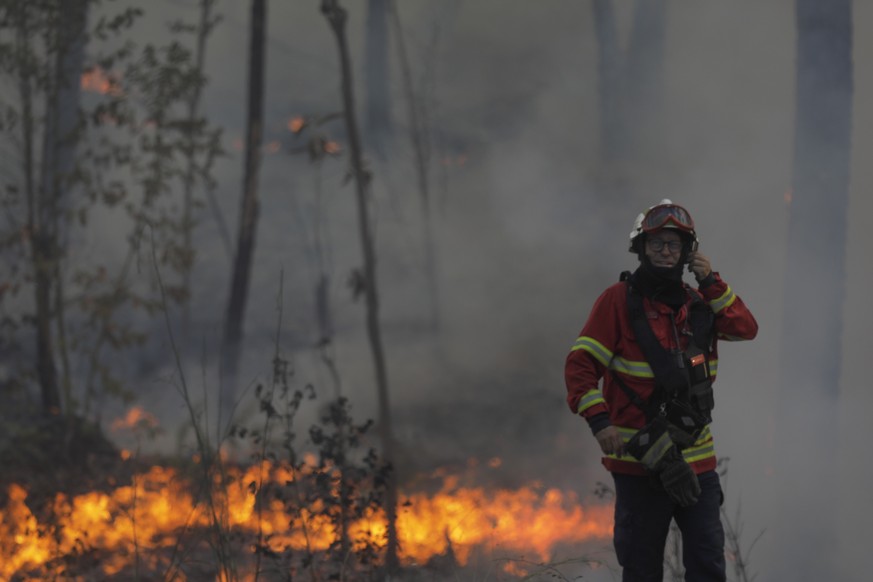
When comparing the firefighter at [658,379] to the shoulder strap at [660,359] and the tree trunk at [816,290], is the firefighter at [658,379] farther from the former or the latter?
the tree trunk at [816,290]

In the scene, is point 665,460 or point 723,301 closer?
point 665,460

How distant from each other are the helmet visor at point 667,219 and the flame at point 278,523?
11.4ft

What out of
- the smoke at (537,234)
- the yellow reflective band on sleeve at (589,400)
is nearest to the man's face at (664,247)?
the yellow reflective band on sleeve at (589,400)

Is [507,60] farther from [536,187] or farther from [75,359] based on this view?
[75,359]

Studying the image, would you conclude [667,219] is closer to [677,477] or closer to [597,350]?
[597,350]

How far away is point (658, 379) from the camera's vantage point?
343 centimetres

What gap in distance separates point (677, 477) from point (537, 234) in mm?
11226

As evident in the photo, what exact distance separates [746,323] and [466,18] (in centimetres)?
1529

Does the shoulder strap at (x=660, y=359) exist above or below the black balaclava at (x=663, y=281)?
below

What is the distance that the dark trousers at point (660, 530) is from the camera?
136 inches

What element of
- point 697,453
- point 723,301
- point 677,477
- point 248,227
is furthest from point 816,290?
point 248,227

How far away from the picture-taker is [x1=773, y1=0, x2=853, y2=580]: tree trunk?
7.73 m

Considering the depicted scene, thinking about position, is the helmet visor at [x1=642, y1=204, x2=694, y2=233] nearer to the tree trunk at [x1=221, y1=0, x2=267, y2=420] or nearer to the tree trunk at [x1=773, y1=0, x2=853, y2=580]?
the tree trunk at [x1=773, y1=0, x2=853, y2=580]

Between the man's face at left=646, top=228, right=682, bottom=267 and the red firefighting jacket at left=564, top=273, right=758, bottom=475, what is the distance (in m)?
0.15
